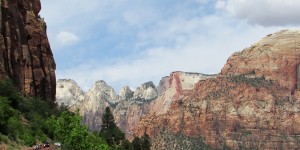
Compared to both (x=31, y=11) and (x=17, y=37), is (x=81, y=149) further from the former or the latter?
(x=31, y=11)

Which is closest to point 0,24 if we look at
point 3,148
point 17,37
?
point 17,37

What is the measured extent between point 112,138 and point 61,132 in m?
65.3

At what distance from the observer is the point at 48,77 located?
11456 centimetres

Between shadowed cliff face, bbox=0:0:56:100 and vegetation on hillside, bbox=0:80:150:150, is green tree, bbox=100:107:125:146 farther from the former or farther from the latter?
vegetation on hillside, bbox=0:80:150:150

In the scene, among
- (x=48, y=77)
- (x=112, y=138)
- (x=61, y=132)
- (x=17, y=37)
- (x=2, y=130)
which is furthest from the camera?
(x=112, y=138)

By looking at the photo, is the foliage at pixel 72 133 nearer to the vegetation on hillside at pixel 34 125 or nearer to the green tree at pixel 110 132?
the vegetation on hillside at pixel 34 125

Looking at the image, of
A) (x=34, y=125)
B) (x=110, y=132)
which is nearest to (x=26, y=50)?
(x=34, y=125)

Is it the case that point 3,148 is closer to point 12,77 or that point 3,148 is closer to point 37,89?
point 12,77

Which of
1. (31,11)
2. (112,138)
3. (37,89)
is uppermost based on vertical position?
(31,11)

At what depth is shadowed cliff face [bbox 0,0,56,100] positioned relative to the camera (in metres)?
93.7

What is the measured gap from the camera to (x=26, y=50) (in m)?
103

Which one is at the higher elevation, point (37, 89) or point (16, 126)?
point (37, 89)

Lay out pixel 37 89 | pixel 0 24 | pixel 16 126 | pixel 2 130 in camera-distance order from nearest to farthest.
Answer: pixel 2 130 → pixel 16 126 → pixel 0 24 → pixel 37 89

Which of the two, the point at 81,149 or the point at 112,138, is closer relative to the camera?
the point at 81,149
